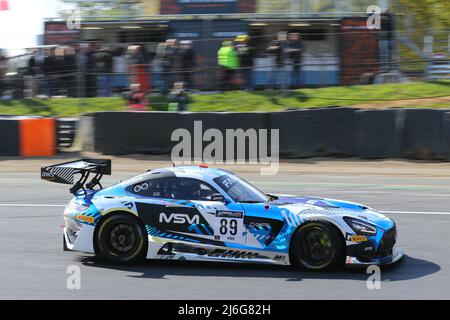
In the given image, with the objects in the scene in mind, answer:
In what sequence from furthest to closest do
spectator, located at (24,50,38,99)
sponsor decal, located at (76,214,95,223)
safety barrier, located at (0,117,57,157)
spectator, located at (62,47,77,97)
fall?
spectator, located at (24,50,38,99), spectator, located at (62,47,77,97), safety barrier, located at (0,117,57,157), sponsor decal, located at (76,214,95,223)

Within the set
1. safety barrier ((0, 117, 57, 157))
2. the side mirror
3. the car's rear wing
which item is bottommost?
safety barrier ((0, 117, 57, 157))

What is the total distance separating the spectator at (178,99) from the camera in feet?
62.3

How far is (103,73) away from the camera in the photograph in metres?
20.3

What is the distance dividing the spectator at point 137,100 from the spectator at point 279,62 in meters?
3.42

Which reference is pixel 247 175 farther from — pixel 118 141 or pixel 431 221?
pixel 431 221

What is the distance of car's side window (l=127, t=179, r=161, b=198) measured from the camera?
8349 millimetres

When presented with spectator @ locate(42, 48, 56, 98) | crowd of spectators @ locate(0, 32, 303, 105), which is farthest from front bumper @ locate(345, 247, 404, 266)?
spectator @ locate(42, 48, 56, 98)

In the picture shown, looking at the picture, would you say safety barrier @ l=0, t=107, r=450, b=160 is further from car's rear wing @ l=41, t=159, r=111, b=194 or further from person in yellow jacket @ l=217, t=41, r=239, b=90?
car's rear wing @ l=41, t=159, r=111, b=194

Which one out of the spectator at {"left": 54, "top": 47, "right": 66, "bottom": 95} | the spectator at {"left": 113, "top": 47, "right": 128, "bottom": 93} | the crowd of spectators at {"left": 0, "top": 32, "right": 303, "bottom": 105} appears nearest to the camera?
the crowd of spectators at {"left": 0, "top": 32, "right": 303, "bottom": 105}

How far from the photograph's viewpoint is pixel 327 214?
309 inches

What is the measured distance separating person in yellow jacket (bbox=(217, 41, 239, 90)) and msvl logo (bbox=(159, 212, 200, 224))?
39.3 ft

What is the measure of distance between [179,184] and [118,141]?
994cm

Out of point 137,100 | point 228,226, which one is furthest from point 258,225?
point 137,100
